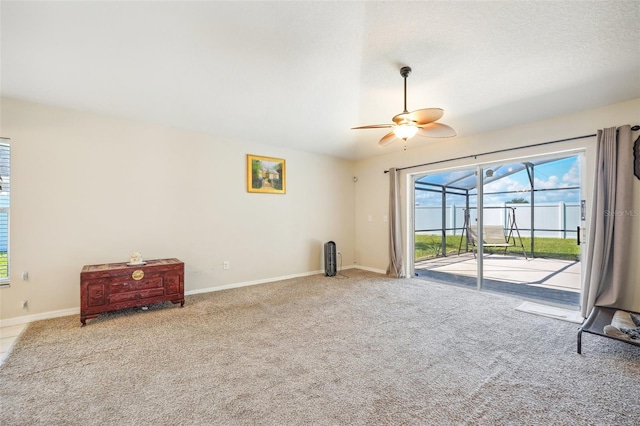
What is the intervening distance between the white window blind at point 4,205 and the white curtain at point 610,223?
6.66 meters

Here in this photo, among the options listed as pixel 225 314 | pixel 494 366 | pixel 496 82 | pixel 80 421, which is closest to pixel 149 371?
pixel 80 421

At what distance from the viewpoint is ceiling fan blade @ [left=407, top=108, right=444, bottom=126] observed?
2.51 meters

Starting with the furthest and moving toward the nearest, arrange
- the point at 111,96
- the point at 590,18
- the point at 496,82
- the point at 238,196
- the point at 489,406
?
the point at 238,196 → the point at 111,96 → the point at 496,82 → the point at 590,18 → the point at 489,406

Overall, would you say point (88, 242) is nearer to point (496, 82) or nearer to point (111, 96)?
point (111, 96)

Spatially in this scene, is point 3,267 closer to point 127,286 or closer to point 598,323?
point 127,286

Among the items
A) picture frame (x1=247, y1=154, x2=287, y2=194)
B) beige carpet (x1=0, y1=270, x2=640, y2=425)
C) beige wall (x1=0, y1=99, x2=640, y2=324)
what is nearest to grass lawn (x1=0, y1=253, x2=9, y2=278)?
beige wall (x1=0, y1=99, x2=640, y2=324)

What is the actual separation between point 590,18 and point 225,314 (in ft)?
13.8

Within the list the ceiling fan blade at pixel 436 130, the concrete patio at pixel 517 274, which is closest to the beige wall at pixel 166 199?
the concrete patio at pixel 517 274

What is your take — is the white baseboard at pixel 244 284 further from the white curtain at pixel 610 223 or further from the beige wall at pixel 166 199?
the white curtain at pixel 610 223

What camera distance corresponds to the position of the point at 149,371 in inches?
84.0

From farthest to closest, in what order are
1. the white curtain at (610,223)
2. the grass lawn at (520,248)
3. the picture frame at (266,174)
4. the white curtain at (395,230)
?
the white curtain at (395,230), the picture frame at (266,174), the grass lawn at (520,248), the white curtain at (610,223)

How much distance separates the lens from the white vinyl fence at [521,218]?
416 centimetres

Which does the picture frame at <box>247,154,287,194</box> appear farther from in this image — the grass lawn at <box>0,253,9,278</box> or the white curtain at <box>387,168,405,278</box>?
the grass lawn at <box>0,253,9,278</box>

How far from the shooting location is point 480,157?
4.38 m
